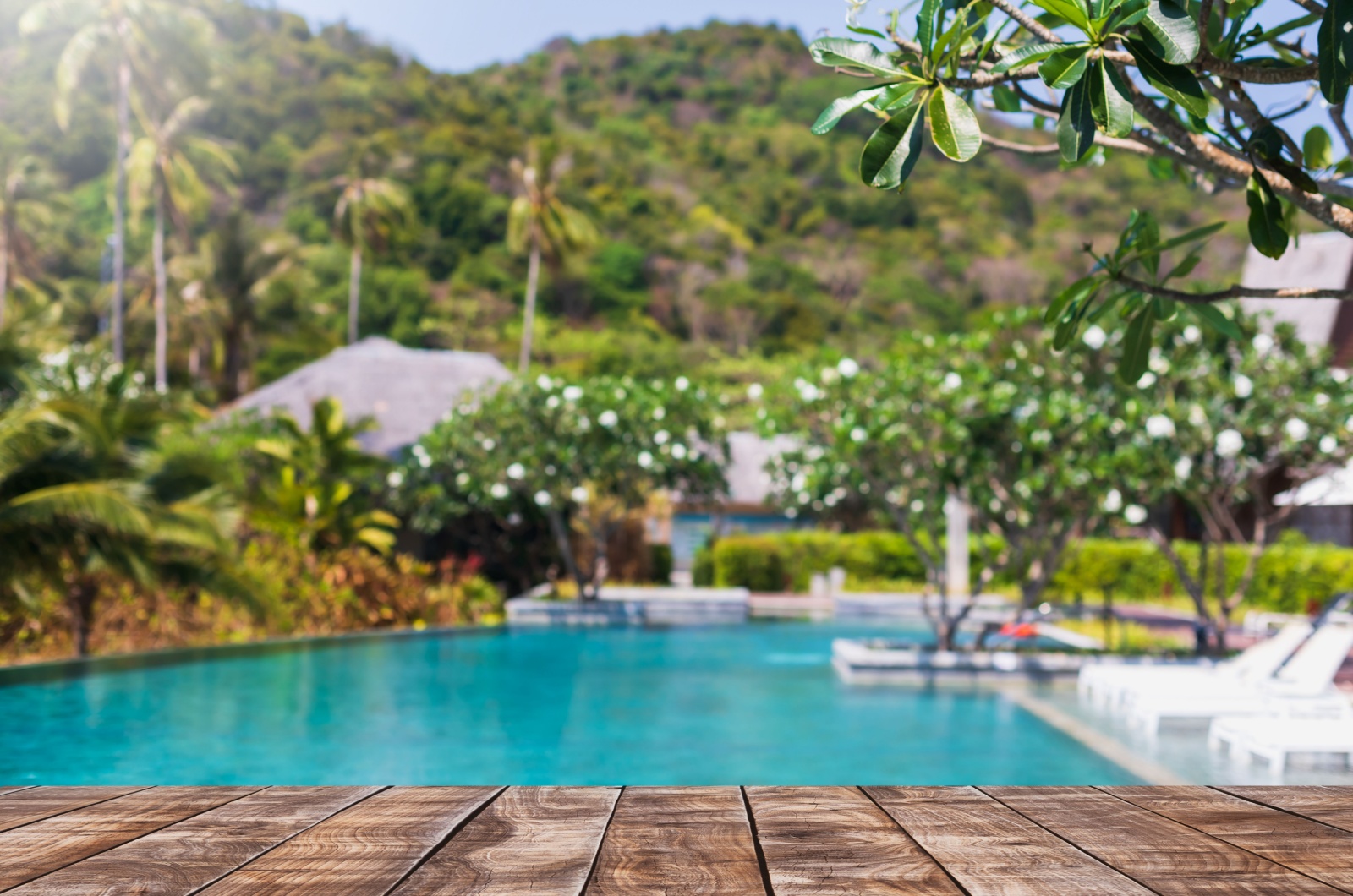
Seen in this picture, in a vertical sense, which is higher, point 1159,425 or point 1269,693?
point 1159,425

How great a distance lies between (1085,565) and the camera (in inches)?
967

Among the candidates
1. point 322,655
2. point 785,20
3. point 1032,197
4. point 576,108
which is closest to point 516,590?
point 322,655

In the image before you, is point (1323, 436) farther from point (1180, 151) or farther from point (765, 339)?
point (765, 339)

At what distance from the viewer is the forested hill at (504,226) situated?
1930 inches

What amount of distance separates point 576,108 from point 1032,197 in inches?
1107

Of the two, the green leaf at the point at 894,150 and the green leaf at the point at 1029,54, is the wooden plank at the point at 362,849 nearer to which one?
the green leaf at the point at 894,150

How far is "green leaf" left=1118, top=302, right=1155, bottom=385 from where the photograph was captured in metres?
3.75

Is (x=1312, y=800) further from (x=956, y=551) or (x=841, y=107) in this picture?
(x=956, y=551)

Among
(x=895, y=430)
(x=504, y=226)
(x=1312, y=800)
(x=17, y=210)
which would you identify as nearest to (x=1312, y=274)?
(x=895, y=430)

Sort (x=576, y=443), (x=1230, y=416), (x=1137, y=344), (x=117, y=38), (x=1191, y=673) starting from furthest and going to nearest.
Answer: (x=117, y=38) < (x=576, y=443) < (x=1230, y=416) < (x=1191, y=673) < (x=1137, y=344)

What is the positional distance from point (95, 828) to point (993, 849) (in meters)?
2.21

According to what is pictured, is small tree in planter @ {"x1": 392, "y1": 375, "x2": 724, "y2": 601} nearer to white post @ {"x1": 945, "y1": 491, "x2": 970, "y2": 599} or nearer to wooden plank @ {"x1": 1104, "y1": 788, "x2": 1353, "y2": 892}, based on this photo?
white post @ {"x1": 945, "y1": 491, "x2": 970, "y2": 599}

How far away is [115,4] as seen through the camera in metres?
29.3

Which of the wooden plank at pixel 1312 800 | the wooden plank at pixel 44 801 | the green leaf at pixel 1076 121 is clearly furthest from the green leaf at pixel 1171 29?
the wooden plank at pixel 44 801
